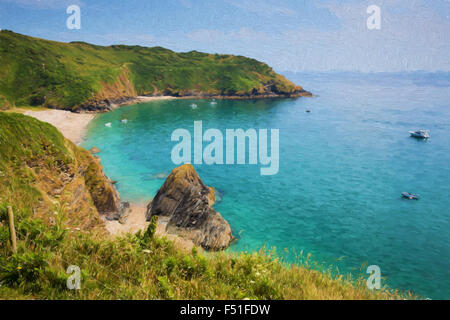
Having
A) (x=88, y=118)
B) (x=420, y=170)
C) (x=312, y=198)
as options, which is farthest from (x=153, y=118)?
(x=420, y=170)

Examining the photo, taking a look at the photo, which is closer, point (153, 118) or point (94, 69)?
point (153, 118)

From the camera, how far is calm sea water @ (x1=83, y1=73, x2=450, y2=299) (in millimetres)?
27047

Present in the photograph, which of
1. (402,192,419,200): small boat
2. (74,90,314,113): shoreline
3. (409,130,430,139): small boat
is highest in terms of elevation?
(74,90,314,113): shoreline

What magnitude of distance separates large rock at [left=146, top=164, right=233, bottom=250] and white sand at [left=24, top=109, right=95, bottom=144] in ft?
145

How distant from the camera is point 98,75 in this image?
383ft

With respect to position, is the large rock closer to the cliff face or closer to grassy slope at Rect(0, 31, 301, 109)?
the cliff face
